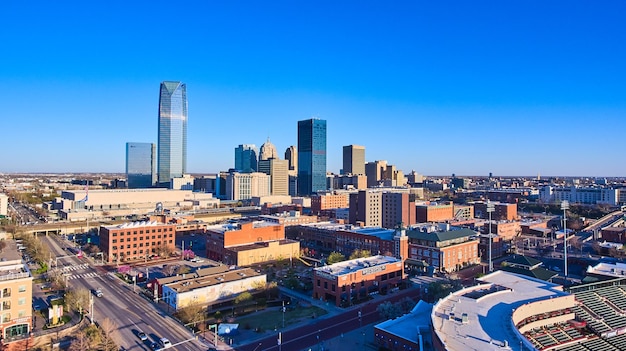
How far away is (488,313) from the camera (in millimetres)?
30578

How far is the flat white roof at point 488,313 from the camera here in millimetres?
25109

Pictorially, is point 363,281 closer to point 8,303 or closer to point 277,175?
point 8,303

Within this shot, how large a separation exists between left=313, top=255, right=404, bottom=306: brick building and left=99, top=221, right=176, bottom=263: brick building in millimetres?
31441

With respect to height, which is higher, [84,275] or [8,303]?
[8,303]

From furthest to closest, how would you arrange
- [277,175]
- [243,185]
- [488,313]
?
[277,175] → [243,185] → [488,313]

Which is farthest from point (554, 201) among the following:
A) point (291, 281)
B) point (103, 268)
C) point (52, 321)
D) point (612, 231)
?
point (52, 321)

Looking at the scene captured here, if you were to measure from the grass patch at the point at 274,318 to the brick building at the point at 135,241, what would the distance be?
31.2 meters

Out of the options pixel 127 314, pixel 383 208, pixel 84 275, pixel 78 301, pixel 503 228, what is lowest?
pixel 127 314

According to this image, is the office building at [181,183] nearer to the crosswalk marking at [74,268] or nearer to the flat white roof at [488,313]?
the crosswalk marking at [74,268]

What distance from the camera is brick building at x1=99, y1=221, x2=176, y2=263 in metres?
63.6

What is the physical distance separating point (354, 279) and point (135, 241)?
38.0m

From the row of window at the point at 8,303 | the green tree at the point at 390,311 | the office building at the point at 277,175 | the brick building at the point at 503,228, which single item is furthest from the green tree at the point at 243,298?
the office building at the point at 277,175

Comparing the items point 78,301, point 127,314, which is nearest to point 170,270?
point 127,314

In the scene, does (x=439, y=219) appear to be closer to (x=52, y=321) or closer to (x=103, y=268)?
(x=103, y=268)
